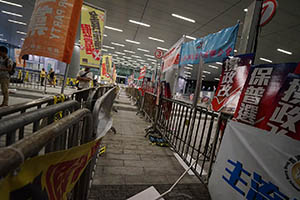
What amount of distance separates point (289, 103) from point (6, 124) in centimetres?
180

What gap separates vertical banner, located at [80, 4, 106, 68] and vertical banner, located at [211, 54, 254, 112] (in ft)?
13.8

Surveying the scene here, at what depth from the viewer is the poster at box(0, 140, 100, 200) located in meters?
0.41

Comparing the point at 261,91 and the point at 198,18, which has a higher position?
the point at 198,18

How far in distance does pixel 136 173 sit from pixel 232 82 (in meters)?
2.06

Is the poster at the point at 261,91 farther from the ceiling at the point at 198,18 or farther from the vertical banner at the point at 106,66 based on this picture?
the vertical banner at the point at 106,66

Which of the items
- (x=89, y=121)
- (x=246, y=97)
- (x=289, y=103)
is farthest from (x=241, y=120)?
(x=89, y=121)

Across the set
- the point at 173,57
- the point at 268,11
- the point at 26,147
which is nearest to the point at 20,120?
the point at 26,147

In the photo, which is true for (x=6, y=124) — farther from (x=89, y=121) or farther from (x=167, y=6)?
(x=167, y=6)

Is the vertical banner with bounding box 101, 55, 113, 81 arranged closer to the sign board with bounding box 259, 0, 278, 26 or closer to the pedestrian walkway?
the pedestrian walkway

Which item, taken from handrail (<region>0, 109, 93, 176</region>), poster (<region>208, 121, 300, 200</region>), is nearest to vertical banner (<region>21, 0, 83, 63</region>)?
handrail (<region>0, 109, 93, 176</region>)

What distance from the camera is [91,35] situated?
501 centimetres

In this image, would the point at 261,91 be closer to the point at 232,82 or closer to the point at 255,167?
the point at 255,167

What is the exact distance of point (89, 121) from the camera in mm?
1095

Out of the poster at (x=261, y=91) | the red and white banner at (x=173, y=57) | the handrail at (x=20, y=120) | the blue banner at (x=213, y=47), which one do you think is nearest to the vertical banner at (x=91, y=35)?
the red and white banner at (x=173, y=57)
